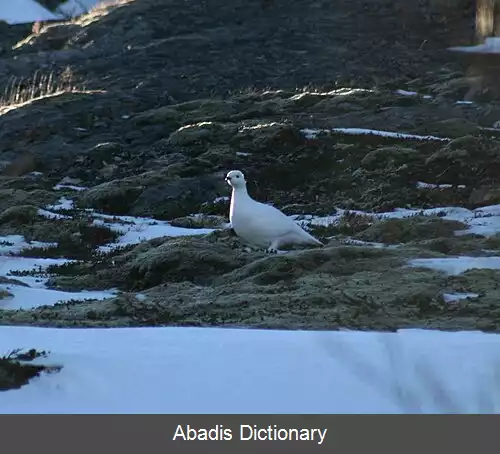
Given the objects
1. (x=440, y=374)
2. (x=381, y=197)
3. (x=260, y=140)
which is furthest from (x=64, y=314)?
(x=260, y=140)

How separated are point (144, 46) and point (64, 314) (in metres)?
32.1

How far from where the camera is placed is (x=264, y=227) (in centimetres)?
1509

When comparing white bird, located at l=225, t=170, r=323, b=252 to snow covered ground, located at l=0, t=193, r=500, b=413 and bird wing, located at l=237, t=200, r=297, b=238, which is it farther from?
snow covered ground, located at l=0, t=193, r=500, b=413

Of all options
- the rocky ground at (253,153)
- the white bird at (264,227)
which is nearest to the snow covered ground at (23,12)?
the rocky ground at (253,153)

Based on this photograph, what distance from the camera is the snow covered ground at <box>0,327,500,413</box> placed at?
709cm

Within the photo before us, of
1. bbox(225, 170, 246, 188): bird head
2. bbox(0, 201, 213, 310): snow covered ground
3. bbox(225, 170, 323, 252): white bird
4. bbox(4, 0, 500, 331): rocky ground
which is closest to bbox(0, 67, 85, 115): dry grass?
bbox(4, 0, 500, 331): rocky ground

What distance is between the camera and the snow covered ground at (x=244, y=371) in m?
7.09

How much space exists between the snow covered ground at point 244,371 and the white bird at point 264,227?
655 centimetres

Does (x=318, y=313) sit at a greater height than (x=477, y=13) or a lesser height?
lesser

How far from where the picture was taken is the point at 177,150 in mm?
28016

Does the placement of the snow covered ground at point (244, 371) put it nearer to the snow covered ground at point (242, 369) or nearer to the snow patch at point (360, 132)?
the snow covered ground at point (242, 369)

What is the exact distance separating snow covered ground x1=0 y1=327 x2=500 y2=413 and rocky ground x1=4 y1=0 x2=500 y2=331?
1328mm

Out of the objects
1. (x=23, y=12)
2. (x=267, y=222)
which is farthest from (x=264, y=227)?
(x=23, y=12)
